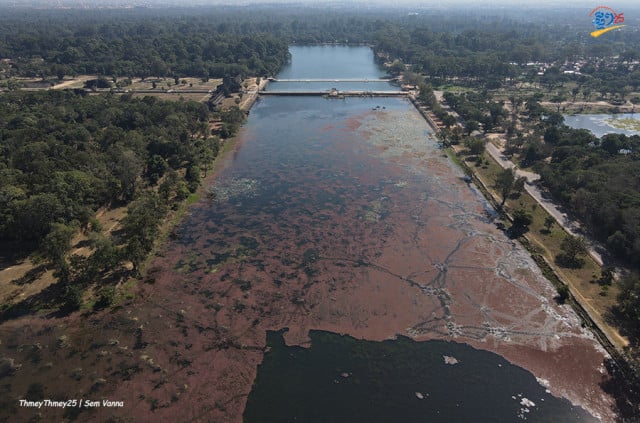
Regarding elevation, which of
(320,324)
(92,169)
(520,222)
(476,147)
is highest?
(92,169)

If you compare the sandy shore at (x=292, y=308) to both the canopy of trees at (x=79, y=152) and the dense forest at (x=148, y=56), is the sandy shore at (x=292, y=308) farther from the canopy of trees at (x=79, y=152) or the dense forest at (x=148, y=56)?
the dense forest at (x=148, y=56)

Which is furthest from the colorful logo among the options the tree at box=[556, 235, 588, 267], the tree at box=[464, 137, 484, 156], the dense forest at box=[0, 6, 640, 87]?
the tree at box=[556, 235, 588, 267]

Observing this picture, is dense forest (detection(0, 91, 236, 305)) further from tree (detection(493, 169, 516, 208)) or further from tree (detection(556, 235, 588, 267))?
tree (detection(556, 235, 588, 267))

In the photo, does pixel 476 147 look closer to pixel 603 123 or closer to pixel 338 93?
pixel 603 123

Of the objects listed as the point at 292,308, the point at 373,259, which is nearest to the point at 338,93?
the point at 373,259

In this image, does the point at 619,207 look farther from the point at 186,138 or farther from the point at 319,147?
the point at 186,138

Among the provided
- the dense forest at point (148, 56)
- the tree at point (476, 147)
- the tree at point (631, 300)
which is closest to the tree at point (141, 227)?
the tree at point (631, 300)

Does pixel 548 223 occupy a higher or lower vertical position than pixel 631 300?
lower
